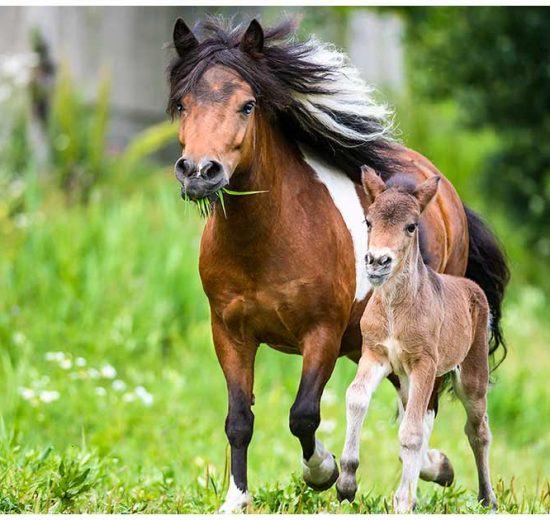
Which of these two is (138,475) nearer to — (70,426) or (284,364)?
(70,426)

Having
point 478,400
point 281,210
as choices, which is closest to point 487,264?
point 478,400

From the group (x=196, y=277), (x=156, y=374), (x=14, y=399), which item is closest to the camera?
(x=14, y=399)

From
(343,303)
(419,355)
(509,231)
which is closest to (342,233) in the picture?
(343,303)

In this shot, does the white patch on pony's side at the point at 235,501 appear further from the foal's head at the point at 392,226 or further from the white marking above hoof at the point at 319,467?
the foal's head at the point at 392,226

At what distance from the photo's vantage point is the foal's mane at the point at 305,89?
5.17 metres

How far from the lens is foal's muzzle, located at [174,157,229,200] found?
15.0ft

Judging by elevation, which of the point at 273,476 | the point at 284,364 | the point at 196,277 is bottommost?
the point at 273,476

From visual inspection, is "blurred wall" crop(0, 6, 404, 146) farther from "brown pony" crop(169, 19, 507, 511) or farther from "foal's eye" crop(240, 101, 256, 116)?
"foal's eye" crop(240, 101, 256, 116)

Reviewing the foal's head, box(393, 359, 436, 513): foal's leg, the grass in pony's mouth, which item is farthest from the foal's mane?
box(393, 359, 436, 513): foal's leg

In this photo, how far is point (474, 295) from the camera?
545cm

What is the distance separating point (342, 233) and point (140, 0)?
2.80 metres

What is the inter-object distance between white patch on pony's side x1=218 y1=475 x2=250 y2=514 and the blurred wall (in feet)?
30.1

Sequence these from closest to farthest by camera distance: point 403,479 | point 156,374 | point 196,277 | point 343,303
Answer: point 403,479 → point 343,303 → point 156,374 → point 196,277

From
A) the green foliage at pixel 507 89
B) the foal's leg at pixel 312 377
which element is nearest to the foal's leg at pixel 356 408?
the foal's leg at pixel 312 377
